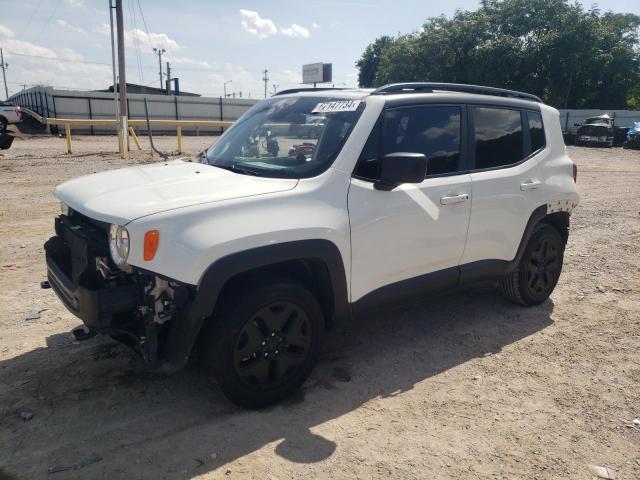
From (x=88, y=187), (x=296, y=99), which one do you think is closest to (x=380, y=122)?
(x=296, y=99)

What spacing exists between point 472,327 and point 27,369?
3.48 m

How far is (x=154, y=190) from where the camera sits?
3.06 metres

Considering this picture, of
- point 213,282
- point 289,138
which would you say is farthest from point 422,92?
point 213,282

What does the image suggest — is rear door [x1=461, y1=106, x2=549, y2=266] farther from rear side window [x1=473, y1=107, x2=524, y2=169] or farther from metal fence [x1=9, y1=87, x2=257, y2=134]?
metal fence [x1=9, y1=87, x2=257, y2=134]

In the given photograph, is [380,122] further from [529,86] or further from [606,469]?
[529,86]

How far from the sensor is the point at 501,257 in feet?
14.2

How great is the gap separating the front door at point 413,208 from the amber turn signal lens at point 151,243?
1200 millimetres

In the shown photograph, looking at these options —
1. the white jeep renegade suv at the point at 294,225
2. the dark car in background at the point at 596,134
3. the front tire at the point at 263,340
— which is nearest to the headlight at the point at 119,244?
the white jeep renegade suv at the point at 294,225

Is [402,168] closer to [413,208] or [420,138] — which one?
[413,208]

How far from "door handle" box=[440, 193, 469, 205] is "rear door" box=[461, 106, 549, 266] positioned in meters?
0.11

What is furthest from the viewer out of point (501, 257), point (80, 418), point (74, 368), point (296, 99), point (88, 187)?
point (501, 257)

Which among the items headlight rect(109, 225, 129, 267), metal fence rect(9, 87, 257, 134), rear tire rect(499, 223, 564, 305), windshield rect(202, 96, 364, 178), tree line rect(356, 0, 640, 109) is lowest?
rear tire rect(499, 223, 564, 305)

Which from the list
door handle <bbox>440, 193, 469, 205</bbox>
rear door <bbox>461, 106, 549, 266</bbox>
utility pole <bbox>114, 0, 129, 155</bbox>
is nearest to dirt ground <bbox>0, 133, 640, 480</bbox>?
rear door <bbox>461, 106, 549, 266</bbox>

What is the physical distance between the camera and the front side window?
134 inches
